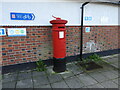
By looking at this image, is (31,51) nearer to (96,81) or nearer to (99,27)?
(96,81)

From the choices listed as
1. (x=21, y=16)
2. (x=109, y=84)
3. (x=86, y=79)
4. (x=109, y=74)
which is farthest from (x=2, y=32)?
(x=109, y=74)

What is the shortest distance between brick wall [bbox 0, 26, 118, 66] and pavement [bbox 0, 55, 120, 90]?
19.0 inches

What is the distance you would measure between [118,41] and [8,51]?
481cm

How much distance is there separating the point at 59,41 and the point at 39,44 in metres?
0.77

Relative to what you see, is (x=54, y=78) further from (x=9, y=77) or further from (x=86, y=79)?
(x=9, y=77)

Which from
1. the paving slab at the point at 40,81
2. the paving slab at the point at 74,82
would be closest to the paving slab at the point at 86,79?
the paving slab at the point at 74,82

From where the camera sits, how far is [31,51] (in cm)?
339

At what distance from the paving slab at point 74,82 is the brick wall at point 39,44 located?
116 cm

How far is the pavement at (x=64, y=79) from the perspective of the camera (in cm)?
260

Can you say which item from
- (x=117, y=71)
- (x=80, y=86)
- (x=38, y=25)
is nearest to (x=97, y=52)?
(x=117, y=71)

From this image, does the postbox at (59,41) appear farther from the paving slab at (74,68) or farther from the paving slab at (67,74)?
the paving slab at (74,68)

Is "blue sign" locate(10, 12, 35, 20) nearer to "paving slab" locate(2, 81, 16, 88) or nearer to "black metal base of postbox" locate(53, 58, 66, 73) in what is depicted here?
"black metal base of postbox" locate(53, 58, 66, 73)

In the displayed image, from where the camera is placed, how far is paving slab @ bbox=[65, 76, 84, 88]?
8.56 feet

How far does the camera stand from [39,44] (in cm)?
345
